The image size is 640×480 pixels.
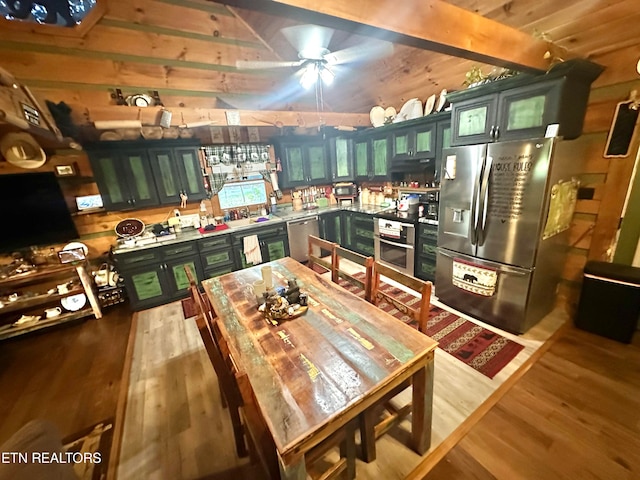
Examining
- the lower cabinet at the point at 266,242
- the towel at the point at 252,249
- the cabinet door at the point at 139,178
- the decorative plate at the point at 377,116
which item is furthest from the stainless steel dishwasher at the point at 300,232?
the cabinet door at the point at 139,178

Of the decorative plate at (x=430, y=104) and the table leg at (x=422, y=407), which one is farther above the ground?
the decorative plate at (x=430, y=104)

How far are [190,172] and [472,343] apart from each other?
13.0 feet

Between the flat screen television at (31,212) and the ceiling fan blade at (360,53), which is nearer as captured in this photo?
the ceiling fan blade at (360,53)

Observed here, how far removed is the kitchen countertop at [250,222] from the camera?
3.19m

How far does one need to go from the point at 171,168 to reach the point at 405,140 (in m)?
3.26

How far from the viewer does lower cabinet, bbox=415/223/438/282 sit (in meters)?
3.08

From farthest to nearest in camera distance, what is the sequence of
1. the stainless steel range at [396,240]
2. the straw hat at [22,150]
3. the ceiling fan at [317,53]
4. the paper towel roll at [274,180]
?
the paper towel roll at [274,180] → the stainless steel range at [396,240] → the straw hat at [22,150] → the ceiling fan at [317,53]

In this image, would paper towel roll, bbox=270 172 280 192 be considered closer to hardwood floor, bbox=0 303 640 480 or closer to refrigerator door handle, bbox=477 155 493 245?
hardwood floor, bbox=0 303 640 480

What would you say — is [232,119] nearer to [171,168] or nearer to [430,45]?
[171,168]

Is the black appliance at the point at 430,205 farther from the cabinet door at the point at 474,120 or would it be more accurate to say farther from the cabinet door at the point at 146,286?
the cabinet door at the point at 146,286

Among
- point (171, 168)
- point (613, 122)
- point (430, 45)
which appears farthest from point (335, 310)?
point (171, 168)

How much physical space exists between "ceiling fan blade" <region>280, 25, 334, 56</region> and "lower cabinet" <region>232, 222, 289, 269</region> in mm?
2366

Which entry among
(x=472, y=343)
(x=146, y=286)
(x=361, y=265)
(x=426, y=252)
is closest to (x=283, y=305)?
(x=361, y=265)

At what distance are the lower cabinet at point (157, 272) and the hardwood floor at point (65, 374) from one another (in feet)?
1.18
